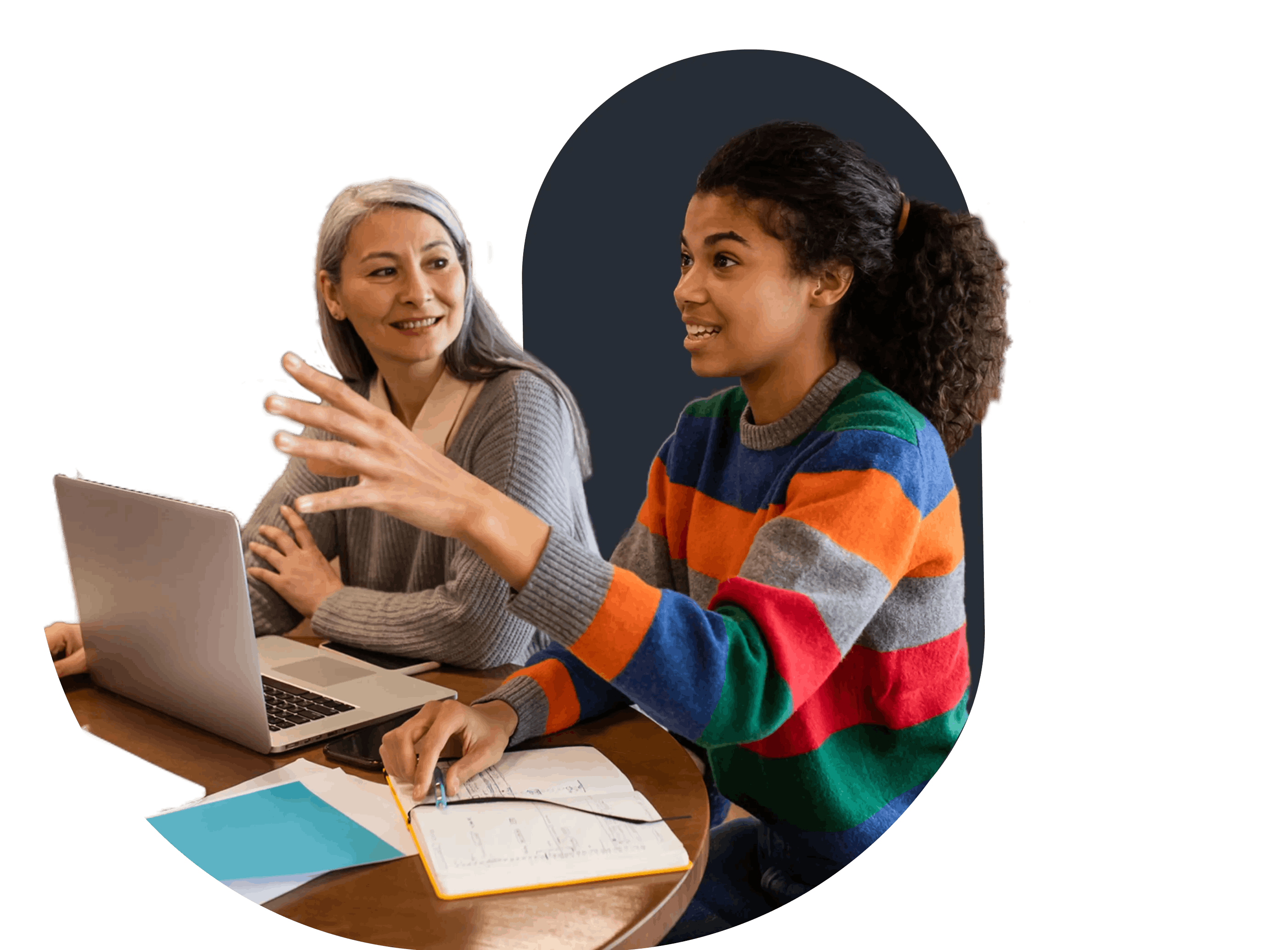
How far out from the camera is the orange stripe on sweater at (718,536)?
1370 millimetres

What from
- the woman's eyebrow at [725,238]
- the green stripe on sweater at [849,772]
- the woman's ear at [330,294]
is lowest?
the green stripe on sweater at [849,772]

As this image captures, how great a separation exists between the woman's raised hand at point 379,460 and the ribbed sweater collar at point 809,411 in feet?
1.64

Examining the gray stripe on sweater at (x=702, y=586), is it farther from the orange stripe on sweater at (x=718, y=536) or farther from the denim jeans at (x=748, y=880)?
the denim jeans at (x=748, y=880)

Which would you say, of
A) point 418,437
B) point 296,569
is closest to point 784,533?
point 418,437

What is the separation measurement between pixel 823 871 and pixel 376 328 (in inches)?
43.0

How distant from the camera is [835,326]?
1.37m

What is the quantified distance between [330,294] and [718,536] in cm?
76

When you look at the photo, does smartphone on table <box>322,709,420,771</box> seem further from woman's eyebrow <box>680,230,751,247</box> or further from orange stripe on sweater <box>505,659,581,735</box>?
woman's eyebrow <box>680,230,751,247</box>

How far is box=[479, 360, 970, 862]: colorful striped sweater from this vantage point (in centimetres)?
101

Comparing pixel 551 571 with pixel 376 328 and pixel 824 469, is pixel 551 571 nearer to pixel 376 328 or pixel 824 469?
pixel 824 469

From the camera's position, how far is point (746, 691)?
3.36ft

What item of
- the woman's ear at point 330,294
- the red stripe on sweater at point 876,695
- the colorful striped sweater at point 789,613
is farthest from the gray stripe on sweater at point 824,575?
the woman's ear at point 330,294

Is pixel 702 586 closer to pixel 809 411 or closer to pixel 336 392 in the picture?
pixel 809 411

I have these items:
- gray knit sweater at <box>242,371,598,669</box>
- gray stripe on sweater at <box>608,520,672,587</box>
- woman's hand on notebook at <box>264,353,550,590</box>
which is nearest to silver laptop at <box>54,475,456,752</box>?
gray knit sweater at <box>242,371,598,669</box>
